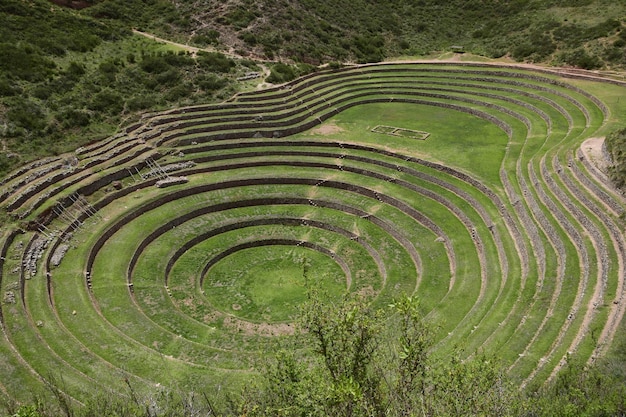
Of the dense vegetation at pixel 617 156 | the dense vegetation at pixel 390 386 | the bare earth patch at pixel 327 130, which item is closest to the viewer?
the dense vegetation at pixel 390 386

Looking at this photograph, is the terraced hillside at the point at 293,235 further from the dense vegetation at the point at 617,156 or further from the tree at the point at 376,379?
the tree at the point at 376,379

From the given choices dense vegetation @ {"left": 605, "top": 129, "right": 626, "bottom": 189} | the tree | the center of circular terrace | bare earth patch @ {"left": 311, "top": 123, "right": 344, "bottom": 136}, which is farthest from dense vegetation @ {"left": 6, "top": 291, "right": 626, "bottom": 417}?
bare earth patch @ {"left": 311, "top": 123, "right": 344, "bottom": 136}

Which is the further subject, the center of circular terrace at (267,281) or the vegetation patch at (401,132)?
the vegetation patch at (401,132)

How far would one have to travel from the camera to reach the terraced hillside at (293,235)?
907 inches

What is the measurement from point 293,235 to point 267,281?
5.41 meters

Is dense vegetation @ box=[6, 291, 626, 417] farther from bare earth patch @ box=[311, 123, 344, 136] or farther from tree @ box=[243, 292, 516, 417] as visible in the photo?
bare earth patch @ box=[311, 123, 344, 136]

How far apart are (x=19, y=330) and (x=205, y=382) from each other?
10421 mm

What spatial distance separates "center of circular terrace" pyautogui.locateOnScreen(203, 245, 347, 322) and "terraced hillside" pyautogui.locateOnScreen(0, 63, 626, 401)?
128 mm

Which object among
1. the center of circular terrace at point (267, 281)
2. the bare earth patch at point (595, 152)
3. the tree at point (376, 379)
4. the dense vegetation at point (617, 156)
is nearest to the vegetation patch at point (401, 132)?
the bare earth patch at point (595, 152)

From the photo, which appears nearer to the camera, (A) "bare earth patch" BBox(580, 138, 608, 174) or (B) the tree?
(B) the tree

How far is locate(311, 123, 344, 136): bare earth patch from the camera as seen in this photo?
49719 mm

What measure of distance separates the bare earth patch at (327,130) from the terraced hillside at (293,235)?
0.99 feet

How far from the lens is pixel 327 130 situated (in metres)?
50.5

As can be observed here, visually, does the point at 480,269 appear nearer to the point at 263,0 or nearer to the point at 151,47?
the point at 151,47
